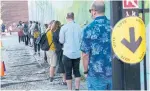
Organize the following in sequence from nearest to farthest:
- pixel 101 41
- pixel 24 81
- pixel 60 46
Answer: pixel 101 41 < pixel 60 46 < pixel 24 81

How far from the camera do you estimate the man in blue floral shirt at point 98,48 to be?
15.4 ft

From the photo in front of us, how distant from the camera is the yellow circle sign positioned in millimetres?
3956

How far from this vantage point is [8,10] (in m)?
52.8

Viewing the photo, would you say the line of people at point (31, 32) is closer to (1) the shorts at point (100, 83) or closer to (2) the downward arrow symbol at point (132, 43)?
(1) the shorts at point (100, 83)

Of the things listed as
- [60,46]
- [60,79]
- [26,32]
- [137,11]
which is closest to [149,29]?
[137,11]

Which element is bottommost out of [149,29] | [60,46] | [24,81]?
[24,81]

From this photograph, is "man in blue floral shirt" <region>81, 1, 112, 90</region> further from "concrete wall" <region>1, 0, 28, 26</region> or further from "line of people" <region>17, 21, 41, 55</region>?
"concrete wall" <region>1, 0, 28, 26</region>

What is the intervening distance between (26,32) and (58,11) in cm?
1176

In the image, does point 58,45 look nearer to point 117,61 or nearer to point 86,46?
Answer: point 86,46

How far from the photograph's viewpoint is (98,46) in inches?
186

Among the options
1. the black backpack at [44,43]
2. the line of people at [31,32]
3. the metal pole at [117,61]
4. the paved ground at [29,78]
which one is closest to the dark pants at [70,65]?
the paved ground at [29,78]

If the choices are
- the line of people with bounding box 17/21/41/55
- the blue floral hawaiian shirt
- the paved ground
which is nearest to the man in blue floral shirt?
the blue floral hawaiian shirt

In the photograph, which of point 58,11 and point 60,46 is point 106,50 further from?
point 58,11

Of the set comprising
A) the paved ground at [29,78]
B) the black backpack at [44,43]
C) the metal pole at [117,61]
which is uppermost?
the metal pole at [117,61]
